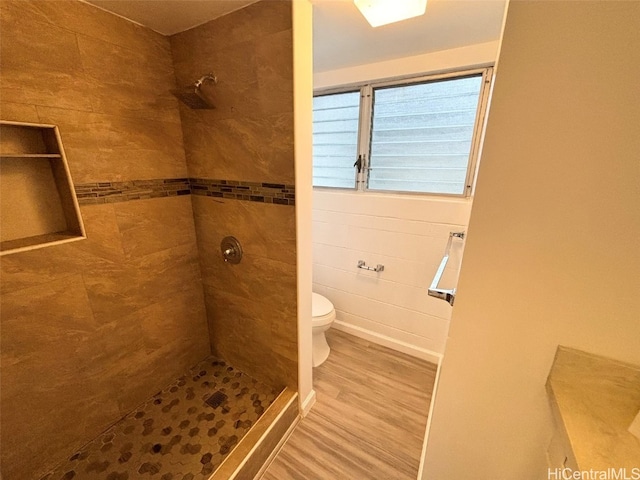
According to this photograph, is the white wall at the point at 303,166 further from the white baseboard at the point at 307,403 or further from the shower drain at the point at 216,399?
the shower drain at the point at 216,399

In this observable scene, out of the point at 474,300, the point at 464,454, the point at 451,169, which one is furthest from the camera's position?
the point at 451,169

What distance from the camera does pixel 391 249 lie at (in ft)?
6.09

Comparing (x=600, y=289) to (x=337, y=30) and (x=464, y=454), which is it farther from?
(x=337, y=30)

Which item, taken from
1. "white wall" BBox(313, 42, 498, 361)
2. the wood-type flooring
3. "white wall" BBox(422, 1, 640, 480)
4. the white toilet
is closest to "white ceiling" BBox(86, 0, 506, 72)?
"white wall" BBox(313, 42, 498, 361)

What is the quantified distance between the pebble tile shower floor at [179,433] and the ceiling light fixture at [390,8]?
6.67ft

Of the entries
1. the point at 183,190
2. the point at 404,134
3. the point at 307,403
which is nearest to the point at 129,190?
the point at 183,190

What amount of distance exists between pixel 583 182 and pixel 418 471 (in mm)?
1495

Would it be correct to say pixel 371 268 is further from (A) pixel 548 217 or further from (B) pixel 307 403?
(A) pixel 548 217

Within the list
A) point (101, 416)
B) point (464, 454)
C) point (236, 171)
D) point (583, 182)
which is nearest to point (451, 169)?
point (583, 182)

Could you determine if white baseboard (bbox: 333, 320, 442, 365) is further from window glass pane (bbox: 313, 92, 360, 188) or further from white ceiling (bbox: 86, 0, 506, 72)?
white ceiling (bbox: 86, 0, 506, 72)

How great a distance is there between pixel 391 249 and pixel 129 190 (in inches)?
66.0

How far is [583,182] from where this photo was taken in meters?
0.52

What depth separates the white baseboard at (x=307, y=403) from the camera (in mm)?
1510

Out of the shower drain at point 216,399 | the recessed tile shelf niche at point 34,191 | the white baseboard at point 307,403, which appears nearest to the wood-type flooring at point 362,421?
the white baseboard at point 307,403
